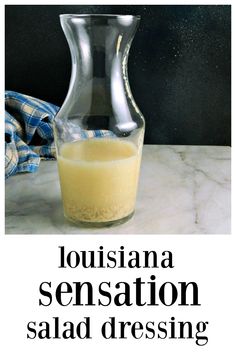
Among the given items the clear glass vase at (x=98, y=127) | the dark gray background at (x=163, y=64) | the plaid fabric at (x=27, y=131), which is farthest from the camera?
the dark gray background at (x=163, y=64)

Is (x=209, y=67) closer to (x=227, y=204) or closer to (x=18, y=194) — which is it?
(x=227, y=204)

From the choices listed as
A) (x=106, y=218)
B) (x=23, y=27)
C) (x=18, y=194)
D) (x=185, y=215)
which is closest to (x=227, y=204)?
(x=185, y=215)

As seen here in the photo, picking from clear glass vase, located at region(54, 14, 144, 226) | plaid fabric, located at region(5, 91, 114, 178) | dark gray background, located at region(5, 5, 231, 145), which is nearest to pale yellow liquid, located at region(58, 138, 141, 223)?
clear glass vase, located at region(54, 14, 144, 226)

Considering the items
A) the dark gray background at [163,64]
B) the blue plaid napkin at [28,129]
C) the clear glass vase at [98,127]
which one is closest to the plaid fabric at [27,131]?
the blue plaid napkin at [28,129]

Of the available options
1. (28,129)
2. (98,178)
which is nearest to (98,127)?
(98,178)

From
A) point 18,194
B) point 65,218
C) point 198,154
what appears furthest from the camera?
point 198,154

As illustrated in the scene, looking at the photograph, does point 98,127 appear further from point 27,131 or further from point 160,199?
point 27,131

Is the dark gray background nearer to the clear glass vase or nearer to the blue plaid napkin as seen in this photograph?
the blue plaid napkin

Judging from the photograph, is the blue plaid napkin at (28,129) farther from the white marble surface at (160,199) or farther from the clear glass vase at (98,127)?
the clear glass vase at (98,127)
